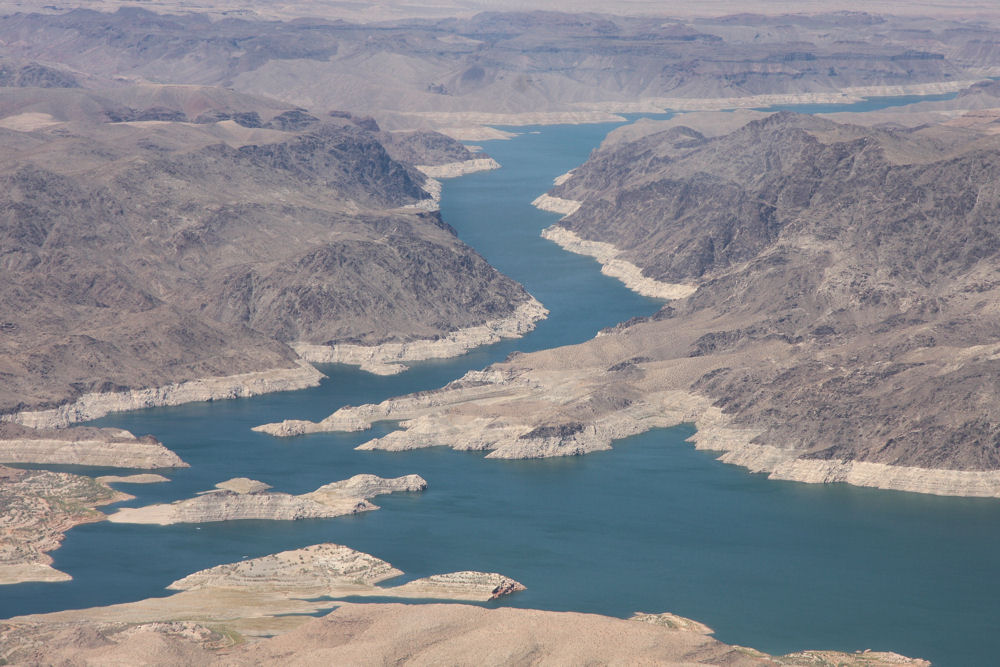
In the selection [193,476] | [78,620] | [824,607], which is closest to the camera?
[78,620]

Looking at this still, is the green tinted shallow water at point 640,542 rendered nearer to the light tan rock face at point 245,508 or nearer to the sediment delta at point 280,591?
the light tan rock face at point 245,508

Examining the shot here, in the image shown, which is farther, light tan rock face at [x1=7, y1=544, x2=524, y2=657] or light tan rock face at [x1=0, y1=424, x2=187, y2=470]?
light tan rock face at [x1=0, y1=424, x2=187, y2=470]

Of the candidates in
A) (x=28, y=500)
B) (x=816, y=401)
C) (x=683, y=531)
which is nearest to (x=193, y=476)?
(x=28, y=500)

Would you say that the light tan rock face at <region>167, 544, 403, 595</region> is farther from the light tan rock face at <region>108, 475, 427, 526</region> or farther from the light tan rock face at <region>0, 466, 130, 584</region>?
the light tan rock face at <region>108, 475, 427, 526</region>

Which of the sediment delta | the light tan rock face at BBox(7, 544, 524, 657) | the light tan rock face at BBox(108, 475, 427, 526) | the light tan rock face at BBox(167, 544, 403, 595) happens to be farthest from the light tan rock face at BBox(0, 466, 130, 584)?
the sediment delta

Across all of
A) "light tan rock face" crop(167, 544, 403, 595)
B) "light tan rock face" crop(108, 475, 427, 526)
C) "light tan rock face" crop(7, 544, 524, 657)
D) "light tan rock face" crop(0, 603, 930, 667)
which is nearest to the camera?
"light tan rock face" crop(0, 603, 930, 667)

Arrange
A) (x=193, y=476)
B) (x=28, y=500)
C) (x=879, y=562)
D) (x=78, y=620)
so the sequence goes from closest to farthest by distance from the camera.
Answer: (x=78, y=620) → (x=879, y=562) → (x=28, y=500) → (x=193, y=476)

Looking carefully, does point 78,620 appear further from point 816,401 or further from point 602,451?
point 816,401

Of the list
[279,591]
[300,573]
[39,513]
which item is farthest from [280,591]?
[39,513]
